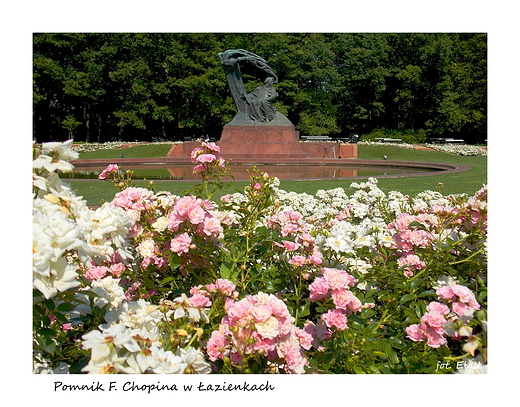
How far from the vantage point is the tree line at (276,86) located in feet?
108

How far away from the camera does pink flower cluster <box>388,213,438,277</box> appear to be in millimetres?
2477

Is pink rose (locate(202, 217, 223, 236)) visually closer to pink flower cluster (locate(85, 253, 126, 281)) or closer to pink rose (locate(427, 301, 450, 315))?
pink flower cluster (locate(85, 253, 126, 281))

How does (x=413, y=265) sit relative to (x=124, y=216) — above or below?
below

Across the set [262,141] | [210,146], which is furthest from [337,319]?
[262,141]

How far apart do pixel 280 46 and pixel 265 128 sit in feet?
56.8

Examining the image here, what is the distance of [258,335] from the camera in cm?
160

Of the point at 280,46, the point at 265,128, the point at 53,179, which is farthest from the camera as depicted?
the point at 280,46

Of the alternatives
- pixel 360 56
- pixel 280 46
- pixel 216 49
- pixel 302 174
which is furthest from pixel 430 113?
pixel 302 174

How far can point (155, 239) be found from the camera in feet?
7.80

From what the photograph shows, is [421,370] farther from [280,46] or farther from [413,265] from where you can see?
[280,46]

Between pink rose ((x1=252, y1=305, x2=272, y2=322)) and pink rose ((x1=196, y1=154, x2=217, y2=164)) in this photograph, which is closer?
pink rose ((x1=252, y1=305, x2=272, y2=322))

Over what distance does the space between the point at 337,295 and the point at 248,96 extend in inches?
706

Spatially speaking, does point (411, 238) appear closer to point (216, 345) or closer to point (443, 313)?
point (443, 313)

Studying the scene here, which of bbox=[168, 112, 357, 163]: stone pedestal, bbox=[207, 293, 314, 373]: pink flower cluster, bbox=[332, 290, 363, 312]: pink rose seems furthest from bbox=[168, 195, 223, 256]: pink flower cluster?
bbox=[168, 112, 357, 163]: stone pedestal
